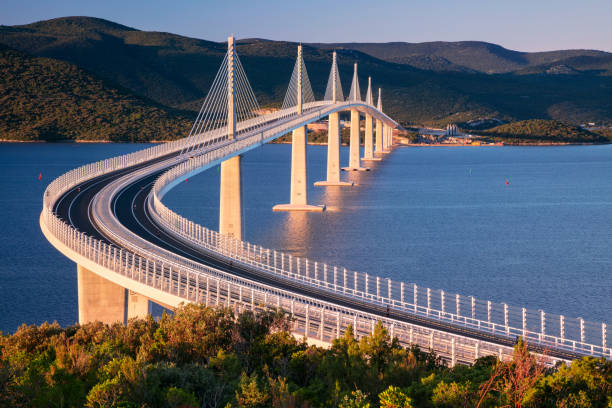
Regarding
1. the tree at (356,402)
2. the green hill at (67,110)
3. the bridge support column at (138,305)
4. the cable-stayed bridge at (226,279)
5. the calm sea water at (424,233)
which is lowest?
the calm sea water at (424,233)

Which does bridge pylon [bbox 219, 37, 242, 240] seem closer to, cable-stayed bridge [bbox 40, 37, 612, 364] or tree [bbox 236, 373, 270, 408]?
cable-stayed bridge [bbox 40, 37, 612, 364]

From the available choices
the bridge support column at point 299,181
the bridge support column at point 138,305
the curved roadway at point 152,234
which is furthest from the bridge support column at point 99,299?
the bridge support column at point 299,181

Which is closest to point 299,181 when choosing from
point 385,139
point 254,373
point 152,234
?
point 152,234

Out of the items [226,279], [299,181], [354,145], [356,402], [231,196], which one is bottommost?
[299,181]

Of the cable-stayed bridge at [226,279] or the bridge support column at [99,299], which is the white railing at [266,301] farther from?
the bridge support column at [99,299]

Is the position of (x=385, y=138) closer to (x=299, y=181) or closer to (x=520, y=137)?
(x=520, y=137)

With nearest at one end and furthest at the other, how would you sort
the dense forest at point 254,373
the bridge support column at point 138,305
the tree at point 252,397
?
1. the tree at point 252,397
2. the dense forest at point 254,373
3. the bridge support column at point 138,305
